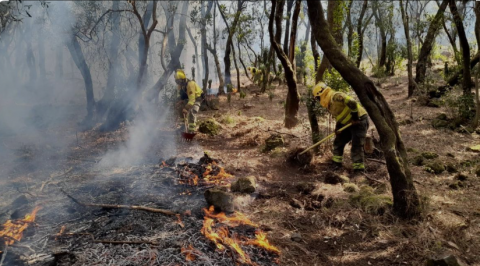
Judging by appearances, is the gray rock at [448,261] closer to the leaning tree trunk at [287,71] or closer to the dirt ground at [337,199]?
the dirt ground at [337,199]

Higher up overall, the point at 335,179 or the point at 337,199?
the point at 335,179

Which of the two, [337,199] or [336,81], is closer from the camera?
[337,199]

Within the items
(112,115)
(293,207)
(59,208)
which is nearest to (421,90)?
(293,207)

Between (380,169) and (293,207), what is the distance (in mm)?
2332

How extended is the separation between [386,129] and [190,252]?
259 centimetres

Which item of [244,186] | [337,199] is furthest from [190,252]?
[337,199]

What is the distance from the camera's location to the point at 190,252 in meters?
3.38

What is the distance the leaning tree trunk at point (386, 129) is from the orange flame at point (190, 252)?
96.0 inches

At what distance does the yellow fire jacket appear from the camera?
5785 millimetres

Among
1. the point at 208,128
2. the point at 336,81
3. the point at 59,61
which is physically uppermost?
the point at 59,61

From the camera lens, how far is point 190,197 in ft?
16.4

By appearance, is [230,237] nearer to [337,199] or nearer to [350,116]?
[337,199]

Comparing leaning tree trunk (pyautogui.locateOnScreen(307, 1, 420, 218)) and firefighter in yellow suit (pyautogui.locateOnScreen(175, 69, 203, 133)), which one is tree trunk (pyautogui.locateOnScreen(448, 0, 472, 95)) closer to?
leaning tree trunk (pyautogui.locateOnScreen(307, 1, 420, 218))

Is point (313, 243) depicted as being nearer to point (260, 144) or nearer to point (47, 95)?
point (260, 144)
